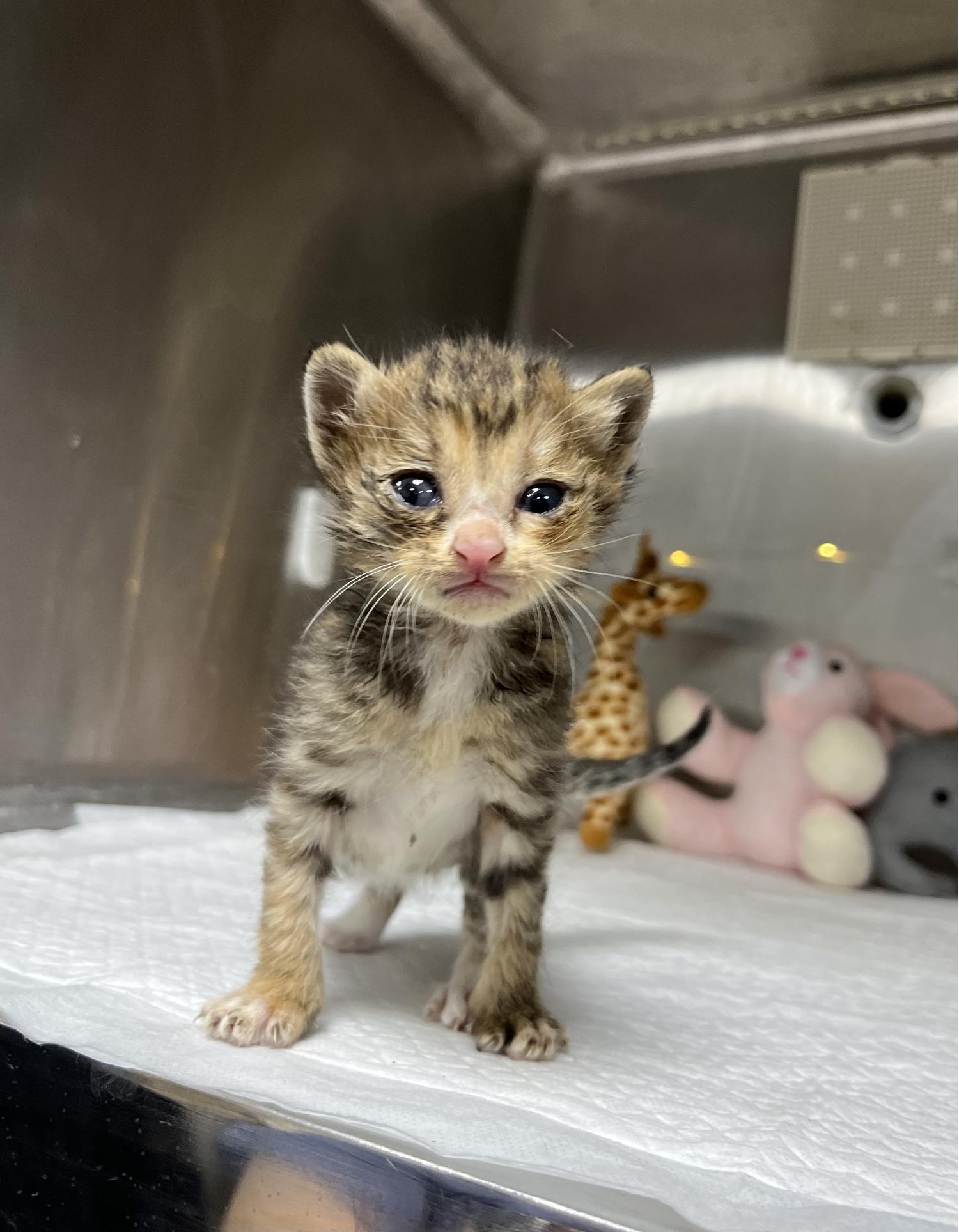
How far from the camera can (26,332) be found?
1263 millimetres

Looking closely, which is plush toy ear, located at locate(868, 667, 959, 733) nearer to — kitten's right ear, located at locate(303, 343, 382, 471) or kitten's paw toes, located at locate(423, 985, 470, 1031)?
kitten's paw toes, located at locate(423, 985, 470, 1031)

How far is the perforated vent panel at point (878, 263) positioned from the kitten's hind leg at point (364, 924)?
147 cm

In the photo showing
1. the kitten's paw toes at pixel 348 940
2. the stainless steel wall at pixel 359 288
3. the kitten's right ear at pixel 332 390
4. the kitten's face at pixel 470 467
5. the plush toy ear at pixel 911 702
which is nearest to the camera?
the kitten's face at pixel 470 467

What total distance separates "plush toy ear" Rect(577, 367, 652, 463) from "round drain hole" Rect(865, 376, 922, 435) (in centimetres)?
125

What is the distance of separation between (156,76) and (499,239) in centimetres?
88

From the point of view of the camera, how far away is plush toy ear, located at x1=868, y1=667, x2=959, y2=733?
1.98 m

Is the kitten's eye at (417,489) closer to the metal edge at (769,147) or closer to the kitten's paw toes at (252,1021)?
the kitten's paw toes at (252,1021)

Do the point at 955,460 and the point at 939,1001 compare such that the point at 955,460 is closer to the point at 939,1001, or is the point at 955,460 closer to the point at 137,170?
the point at 939,1001

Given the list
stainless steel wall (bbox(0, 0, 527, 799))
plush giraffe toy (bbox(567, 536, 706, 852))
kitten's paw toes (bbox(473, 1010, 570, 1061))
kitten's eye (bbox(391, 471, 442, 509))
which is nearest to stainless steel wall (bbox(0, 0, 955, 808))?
stainless steel wall (bbox(0, 0, 527, 799))

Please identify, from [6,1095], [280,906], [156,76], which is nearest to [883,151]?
[156,76]

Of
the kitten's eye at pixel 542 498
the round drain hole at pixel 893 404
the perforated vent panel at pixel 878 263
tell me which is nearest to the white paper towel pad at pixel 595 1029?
the kitten's eye at pixel 542 498

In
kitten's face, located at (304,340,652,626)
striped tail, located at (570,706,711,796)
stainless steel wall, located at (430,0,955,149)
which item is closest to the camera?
kitten's face, located at (304,340,652,626)

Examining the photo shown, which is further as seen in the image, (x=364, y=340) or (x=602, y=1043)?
(x=364, y=340)

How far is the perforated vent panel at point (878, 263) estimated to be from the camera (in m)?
1.96
